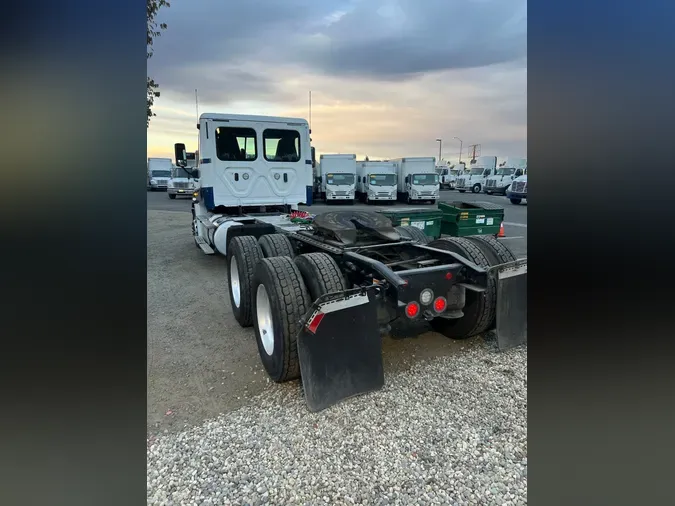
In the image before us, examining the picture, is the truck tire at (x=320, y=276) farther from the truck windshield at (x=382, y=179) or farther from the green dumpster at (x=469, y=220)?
the truck windshield at (x=382, y=179)

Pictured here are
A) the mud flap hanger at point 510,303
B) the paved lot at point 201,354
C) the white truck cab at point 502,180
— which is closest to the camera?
the paved lot at point 201,354

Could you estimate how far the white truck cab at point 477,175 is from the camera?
37594 mm

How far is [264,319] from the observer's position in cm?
403

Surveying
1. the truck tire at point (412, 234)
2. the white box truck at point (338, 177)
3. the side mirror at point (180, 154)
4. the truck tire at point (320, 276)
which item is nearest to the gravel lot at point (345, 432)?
the truck tire at point (320, 276)

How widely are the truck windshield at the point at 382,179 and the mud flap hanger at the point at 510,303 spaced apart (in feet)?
75.3

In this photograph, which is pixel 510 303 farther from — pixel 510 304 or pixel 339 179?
pixel 339 179

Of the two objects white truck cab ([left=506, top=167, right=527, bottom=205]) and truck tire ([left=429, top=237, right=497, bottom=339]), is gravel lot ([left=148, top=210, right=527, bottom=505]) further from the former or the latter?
white truck cab ([left=506, top=167, right=527, bottom=205])

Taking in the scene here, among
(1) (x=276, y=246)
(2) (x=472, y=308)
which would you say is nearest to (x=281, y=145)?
(1) (x=276, y=246)

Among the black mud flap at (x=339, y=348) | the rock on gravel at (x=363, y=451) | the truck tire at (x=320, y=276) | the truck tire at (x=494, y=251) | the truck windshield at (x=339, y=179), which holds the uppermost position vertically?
the truck windshield at (x=339, y=179)

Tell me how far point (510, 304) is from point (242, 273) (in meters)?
2.95

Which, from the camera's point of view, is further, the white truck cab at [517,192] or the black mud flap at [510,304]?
the white truck cab at [517,192]
